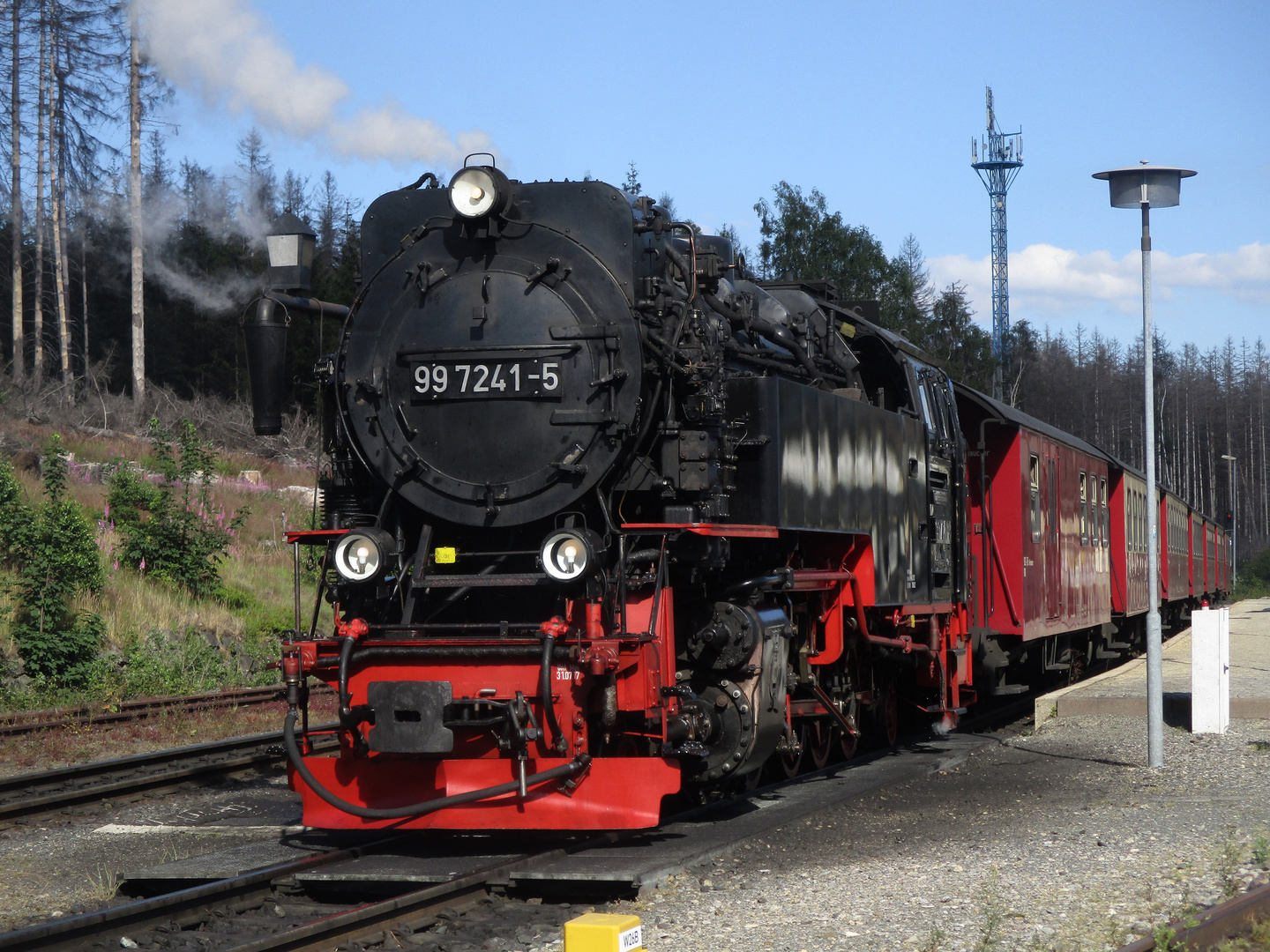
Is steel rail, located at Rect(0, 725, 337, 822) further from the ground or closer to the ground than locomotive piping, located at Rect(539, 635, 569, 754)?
closer to the ground

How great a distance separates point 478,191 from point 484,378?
1040 mm

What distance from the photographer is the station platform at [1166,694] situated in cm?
1216

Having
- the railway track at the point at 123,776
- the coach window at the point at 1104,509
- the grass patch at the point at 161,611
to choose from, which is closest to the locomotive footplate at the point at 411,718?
the railway track at the point at 123,776

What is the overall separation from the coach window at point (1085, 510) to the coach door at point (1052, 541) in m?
1.89

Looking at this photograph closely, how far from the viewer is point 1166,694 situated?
12.7 m

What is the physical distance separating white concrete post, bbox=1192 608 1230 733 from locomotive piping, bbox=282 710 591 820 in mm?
6897

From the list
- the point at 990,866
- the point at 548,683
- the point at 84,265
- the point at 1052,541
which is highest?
the point at 84,265

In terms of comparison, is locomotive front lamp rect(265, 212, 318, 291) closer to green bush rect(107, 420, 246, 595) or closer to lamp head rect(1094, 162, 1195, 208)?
lamp head rect(1094, 162, 1195, 208)

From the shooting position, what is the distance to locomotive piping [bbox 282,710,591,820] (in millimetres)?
6273

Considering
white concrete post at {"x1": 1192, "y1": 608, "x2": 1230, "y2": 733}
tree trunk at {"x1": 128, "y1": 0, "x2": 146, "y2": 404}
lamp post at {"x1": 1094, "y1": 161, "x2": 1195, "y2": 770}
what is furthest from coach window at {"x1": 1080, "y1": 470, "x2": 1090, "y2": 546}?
tree trunk at {"x1": 128, "y1": 0, "x2": 146, "y2": 404}

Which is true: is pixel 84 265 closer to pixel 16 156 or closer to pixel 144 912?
pixel 16 156

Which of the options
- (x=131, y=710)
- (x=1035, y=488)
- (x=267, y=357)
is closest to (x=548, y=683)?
(x=267, y=357)

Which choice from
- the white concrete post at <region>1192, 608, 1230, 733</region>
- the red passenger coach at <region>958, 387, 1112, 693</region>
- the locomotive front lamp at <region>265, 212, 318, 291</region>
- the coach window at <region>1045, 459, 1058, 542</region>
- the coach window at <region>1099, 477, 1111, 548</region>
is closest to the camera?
the locomotive front lamp at <region>265, 212, 318, 291</region>

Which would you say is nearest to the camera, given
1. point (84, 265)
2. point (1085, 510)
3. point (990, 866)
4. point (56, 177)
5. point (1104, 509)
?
point (990, 866)
